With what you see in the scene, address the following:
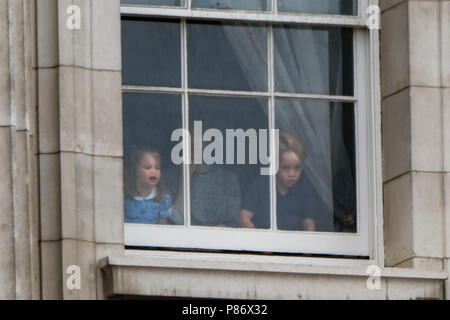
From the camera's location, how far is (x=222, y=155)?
17344mm

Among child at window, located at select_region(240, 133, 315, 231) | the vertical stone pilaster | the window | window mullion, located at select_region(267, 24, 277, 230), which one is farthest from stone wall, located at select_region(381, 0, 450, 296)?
the vertical stone pilaster

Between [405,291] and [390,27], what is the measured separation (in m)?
1.81

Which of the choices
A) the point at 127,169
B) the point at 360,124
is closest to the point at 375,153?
the point at 360,124

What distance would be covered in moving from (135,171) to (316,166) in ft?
4.01

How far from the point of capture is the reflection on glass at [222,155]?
679 inches

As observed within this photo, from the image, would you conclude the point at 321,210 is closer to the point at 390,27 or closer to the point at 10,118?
the point at 390,27

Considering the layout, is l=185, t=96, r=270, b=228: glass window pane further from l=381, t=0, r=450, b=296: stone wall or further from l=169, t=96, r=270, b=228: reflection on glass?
l=381, t=0, r=450, b=296: stone wall

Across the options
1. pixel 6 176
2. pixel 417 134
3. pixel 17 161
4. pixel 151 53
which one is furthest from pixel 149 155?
pixel 417 134

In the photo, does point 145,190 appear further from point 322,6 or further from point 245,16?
point 322,6

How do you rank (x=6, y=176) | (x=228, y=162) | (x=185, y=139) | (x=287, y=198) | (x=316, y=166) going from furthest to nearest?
(x=316, y=166), (x=287, y=198), (x=228, y=162), (x=185, y=139), (x=6, y=176)

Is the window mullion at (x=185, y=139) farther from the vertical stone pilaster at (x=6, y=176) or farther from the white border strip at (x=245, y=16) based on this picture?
the vertical stone pilaster at (x=6, y=176)
